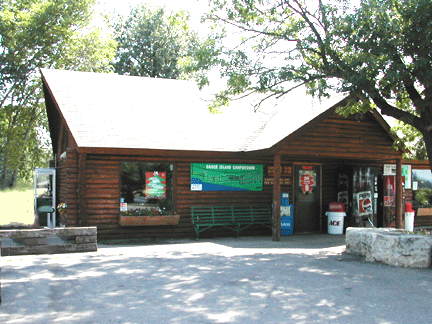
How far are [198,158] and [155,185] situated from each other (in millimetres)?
1557

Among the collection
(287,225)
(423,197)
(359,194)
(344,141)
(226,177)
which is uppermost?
(344,141)

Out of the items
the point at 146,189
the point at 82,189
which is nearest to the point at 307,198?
the point at 146,189

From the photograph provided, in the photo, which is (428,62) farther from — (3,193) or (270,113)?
(3,193)

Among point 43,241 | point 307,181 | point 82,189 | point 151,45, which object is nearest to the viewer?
point 43,241

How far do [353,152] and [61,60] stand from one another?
24.4 metres

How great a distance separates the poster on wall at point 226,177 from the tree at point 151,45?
2452cm

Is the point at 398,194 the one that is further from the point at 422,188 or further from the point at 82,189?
the point at 82,189

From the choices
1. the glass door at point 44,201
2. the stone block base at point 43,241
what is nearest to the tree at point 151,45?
the glass door at point 44,201

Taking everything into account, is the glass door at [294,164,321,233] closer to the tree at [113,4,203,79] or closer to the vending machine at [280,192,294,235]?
the vending machine at [280,192,294,235]

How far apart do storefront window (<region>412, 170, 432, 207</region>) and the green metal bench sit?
7.14 metres

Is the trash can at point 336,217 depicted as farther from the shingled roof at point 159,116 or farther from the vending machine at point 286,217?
the shingled roof at point 159,116

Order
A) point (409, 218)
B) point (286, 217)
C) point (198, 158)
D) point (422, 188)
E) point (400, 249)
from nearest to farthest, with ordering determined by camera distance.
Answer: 1. point (400, 249)
2. point (198, 158)
3. point (286, 217)
4. point (409, 218)
5. point (422, 188)

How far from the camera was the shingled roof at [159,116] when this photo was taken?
1309 cm

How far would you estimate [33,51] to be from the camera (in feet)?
107
